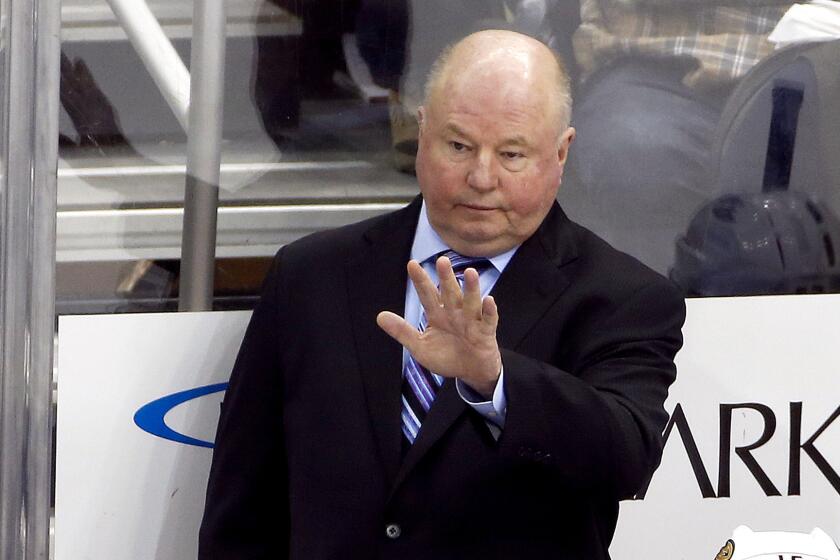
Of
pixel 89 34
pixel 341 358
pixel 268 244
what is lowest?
pixel 341 358

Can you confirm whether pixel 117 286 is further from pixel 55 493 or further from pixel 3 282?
pixel 55 493

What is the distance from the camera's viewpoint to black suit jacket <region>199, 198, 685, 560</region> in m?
2.00

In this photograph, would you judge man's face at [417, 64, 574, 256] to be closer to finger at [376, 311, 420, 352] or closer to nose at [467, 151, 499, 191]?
nose at [467, 151, 499, 191]

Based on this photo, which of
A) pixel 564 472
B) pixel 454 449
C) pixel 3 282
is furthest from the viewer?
pixel 3 282

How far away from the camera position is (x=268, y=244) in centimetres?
249

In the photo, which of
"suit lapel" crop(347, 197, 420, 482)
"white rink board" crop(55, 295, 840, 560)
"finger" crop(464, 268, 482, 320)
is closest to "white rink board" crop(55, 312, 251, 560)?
"white rink board" crop(55, 295, 840, 560)

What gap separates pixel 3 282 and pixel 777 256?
1.43 meters

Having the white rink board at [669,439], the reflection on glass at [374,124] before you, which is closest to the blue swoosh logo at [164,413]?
the white rink board at [669,439]

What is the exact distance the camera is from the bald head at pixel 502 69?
205 cm

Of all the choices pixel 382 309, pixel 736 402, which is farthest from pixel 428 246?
pixel 736 402

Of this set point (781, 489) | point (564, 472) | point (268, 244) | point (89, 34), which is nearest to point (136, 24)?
point (89, 34)

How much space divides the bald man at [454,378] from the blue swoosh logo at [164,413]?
24cm

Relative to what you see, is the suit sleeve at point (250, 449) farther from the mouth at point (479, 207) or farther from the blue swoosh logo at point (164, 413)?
the mouth at point (479, 207)

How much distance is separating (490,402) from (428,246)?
401 mm
